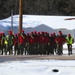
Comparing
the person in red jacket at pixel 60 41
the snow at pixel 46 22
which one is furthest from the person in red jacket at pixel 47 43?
the snow at pixel 46 22

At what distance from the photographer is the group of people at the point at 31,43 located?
22234mm

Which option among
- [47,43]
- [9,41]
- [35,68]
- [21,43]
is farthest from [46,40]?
[35,68]

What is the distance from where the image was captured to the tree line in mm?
67275

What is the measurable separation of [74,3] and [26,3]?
9.59 meters

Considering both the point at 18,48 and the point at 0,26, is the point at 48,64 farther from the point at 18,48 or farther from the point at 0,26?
the point at 0,26

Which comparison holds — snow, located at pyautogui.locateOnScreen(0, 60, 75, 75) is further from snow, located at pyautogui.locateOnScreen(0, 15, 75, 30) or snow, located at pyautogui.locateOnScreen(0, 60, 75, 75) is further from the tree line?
the tree line

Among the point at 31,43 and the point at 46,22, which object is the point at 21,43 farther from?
the point at 46,22

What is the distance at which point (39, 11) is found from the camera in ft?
229

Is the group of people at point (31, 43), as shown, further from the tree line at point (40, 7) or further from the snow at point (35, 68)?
the tree line at point (40, 7)

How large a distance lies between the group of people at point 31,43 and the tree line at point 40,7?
4397 centimetres

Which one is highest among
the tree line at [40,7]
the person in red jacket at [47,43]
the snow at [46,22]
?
the tree line at [40,7]

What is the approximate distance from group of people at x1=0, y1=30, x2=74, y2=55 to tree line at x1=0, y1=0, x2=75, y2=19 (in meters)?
44.0

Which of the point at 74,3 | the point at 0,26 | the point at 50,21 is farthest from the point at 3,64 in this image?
the point at 74,3

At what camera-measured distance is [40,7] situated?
Answer: 6994 cm
